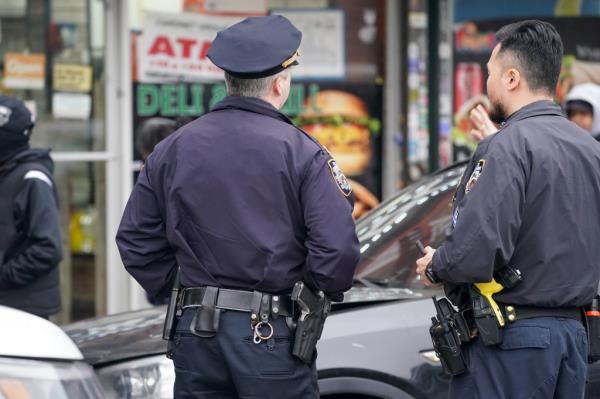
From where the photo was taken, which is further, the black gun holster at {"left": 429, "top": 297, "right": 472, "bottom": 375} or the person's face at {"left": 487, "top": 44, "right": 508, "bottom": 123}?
the person's face at {"left": 487, "top": 44, "right": 508, "bottom": 123}

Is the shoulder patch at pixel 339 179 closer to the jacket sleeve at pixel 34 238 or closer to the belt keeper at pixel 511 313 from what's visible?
the belt keeper at pixel 511 313

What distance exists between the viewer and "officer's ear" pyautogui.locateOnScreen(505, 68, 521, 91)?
3775 mm

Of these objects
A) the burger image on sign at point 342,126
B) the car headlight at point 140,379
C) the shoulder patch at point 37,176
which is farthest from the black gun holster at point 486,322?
the burger image on sign at point 342,126

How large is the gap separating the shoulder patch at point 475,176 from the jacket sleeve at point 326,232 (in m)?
0.40

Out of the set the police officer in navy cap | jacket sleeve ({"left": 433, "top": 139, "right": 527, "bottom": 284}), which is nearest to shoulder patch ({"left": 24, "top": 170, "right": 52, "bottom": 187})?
the police officer in navy cap

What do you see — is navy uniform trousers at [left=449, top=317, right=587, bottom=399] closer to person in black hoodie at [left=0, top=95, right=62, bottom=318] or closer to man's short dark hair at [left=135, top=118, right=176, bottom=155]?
person in black hoodie at [left=0, top=95, right=62, bottom=318]

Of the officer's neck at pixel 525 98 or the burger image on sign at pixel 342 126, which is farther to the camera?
the burger image on sign at pixel 342 126

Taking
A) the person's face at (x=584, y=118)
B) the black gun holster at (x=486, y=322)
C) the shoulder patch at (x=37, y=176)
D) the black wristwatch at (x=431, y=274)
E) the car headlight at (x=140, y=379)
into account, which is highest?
the person's face at (x=584, y=118)

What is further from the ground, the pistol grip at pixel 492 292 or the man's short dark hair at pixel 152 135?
the man's short dark hair at pixel 152 135

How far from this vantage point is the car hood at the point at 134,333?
4.26 meters

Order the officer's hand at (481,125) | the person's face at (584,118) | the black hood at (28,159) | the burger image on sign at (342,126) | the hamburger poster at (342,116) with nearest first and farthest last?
the officer's hand at (481,125) → the black hood at (28,159) → the person's face at (584,118) → the hamburger poster at (342,116) → the burger image on sign at (342,126)

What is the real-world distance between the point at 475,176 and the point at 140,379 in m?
1.48

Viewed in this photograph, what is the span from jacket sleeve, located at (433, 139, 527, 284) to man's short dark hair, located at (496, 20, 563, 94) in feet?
1.08

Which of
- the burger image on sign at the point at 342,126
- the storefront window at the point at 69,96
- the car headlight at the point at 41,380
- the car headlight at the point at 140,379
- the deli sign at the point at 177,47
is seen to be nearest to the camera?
the car headlight at the point at 41,380
